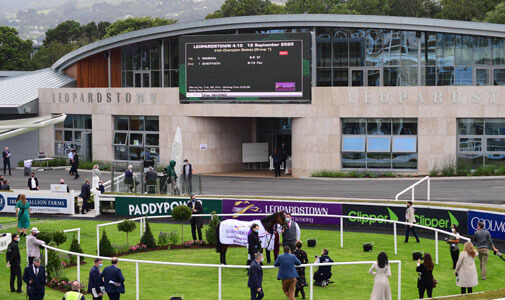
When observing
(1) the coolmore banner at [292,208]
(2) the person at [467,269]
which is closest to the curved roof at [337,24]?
(1) the coolmore banner at [292,208]

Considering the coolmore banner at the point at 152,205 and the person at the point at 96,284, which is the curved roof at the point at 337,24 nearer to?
the coolmore banner at the point at 152,205

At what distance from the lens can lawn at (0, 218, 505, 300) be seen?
758 inches

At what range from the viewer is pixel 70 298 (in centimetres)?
1425

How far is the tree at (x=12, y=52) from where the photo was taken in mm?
119625

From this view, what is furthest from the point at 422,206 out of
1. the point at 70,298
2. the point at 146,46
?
the point at 146,46

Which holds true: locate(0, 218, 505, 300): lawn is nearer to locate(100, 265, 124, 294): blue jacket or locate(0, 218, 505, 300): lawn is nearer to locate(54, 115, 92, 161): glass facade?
locate(100, 265, 124, 294): blue jacket

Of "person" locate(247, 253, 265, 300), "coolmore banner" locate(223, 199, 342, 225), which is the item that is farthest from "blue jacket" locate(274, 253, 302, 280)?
"coolmore banner" locate(223, 199, 342, 225)

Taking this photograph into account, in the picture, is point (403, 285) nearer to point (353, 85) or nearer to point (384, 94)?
point (384, 94)

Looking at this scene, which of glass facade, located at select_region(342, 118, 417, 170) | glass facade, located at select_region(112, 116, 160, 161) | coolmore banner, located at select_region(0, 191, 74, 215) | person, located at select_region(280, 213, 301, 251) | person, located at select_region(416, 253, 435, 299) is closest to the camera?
person, located at select_region(416, 253, 435, 299)

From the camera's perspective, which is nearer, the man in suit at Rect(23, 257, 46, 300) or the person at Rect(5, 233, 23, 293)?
the man in suit at Rect(23, 257, 46, 300)

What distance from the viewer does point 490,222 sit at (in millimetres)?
26938

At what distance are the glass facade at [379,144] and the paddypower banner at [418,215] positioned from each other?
1500 centimetres

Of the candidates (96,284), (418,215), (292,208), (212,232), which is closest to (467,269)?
(96,284)

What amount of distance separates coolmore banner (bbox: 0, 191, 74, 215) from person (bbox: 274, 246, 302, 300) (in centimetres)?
1856
